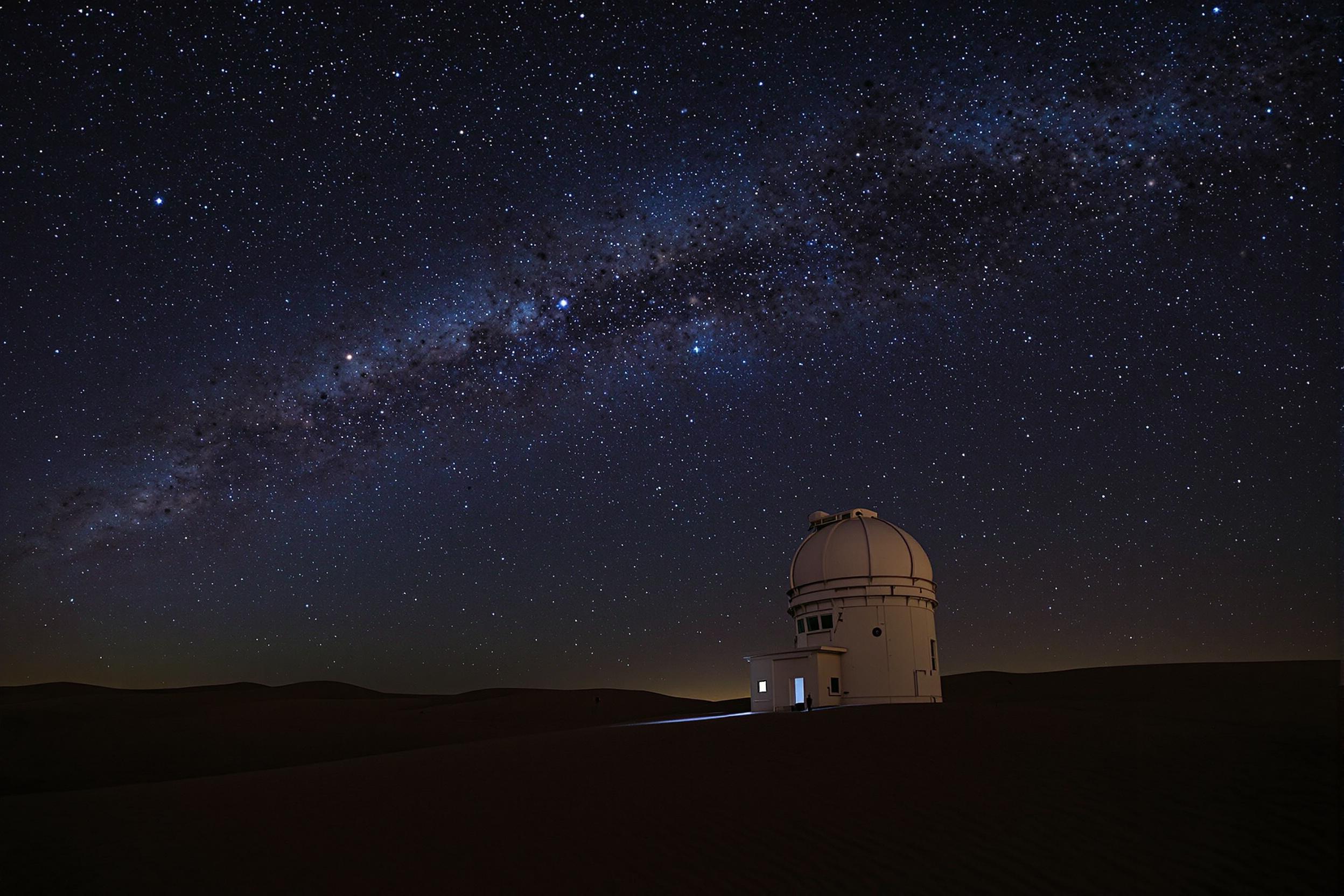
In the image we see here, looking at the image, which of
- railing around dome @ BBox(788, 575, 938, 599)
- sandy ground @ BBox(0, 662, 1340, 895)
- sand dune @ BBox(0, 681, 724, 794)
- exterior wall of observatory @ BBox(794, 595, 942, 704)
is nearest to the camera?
sandy ground @ BBox(0, 662, 1340, 895)

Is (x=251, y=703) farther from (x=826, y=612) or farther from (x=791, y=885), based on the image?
(x=791, y=885)

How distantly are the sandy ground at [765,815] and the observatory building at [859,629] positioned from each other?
32.7 feet

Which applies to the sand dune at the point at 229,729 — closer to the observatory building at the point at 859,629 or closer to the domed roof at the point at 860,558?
the observatory building at the point at 859,629

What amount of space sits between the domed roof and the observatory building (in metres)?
0.03

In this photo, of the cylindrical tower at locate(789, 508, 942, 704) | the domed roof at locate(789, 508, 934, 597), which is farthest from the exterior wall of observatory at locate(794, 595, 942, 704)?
the domed roof at locate(789, 508, 934, 597)

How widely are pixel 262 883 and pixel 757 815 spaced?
5.35m

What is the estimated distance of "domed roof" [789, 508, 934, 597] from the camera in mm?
27906

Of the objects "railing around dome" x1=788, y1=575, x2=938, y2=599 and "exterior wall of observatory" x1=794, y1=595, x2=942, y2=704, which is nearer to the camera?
"exterior wall of observatory" x1=794, y1=595, x2=942, y2=704

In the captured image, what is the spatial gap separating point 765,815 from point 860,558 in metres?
19.6

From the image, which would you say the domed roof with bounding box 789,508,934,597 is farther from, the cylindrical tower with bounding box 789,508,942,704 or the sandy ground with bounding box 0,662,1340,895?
the sandy ground with bounding box 0,662,1340,895

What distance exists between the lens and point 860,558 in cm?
2805

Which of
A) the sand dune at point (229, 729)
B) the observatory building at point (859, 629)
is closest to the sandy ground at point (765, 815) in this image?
the observatory building at point (859, 629)

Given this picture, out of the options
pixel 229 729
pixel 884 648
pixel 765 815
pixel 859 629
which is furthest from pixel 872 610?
pixel 229 729

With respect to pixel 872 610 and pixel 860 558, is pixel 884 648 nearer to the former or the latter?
pixel 872 610
